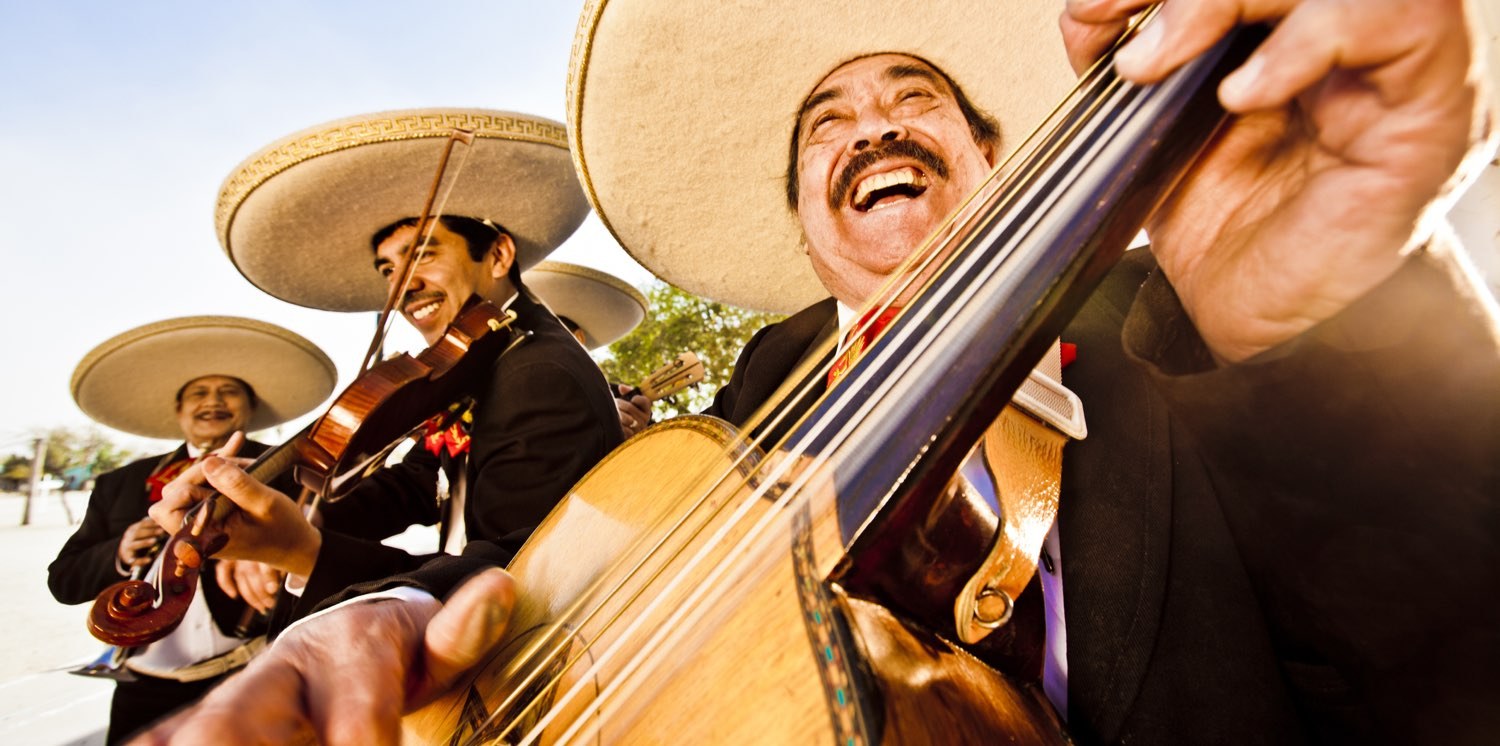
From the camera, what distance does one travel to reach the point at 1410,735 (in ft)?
2.60

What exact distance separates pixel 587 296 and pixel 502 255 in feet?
7.90

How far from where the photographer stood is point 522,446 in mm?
2072

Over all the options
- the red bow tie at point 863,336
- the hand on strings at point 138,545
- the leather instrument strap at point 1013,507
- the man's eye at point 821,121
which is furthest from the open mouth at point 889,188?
the hand on strings at point 138,545

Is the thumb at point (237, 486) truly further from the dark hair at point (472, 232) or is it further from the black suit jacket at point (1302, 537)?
the dark hair at point (472, 232)

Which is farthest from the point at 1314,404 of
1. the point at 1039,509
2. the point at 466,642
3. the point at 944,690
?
the point at 466,642

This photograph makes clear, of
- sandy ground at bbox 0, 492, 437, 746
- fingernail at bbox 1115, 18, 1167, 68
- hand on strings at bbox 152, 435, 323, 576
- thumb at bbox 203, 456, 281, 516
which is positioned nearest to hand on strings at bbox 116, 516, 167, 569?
hand on strings at bbox 152, 435, 323, 576

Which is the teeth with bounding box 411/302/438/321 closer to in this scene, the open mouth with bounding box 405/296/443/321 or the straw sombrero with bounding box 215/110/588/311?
the open mouth with bounding box 405/296/443/321

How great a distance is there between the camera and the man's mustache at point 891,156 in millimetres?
1635

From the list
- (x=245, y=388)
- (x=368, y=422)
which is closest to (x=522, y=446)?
(x=368, y=422)

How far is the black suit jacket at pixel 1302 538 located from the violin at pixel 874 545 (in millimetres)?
301

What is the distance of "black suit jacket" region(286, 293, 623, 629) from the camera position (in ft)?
6.03

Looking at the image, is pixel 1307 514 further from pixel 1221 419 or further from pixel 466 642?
pixel 466 642

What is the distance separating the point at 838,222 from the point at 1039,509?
1146 millimetres

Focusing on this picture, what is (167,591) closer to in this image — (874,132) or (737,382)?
(737,382)
